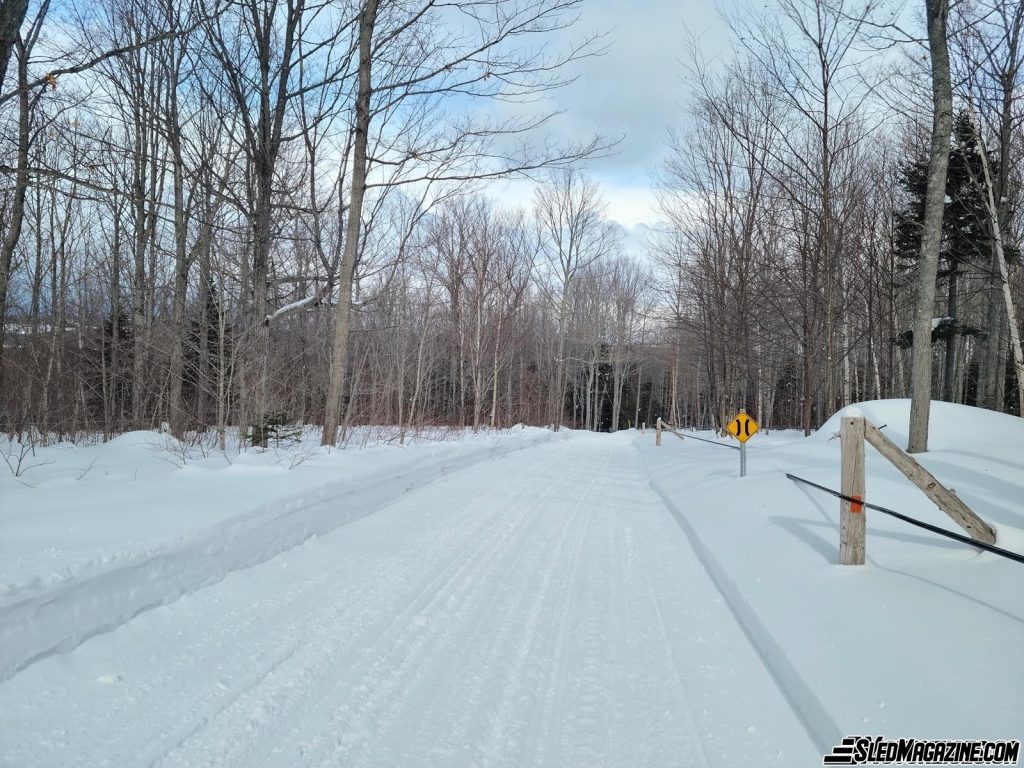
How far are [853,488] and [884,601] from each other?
104 centimetres


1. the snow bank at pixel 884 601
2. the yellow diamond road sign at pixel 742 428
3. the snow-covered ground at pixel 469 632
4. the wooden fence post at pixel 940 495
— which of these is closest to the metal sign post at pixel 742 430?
the yellow diamond road sign at pixel 742 428

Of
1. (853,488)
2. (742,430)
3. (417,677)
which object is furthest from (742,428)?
(417,677)

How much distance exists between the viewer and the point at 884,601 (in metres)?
3.93

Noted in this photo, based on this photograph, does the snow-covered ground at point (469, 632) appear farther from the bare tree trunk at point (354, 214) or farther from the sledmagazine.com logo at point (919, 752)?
the bare tree trunk at point (354, 214)

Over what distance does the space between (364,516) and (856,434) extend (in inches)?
225

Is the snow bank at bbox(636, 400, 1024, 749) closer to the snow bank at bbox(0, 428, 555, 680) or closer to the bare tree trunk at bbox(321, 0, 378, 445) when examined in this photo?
the snow bank at bbox(0, 428, 555, 680)

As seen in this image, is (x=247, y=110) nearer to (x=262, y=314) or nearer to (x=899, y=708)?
(x=262, y=314)

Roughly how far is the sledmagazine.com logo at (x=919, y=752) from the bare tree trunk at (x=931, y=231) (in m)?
7.79

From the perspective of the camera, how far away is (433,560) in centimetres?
546

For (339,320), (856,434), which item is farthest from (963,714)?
(339,320)

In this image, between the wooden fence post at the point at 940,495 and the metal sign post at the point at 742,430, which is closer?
the wooden fence post at the point at 940,495

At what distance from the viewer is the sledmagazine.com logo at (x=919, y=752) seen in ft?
7.84

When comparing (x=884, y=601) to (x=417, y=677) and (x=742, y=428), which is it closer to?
(x=417, y=677)

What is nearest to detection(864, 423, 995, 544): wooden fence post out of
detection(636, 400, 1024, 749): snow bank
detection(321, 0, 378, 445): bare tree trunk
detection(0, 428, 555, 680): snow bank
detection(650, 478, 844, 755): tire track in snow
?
detection(636, 400, 1024, 749): snow bank
